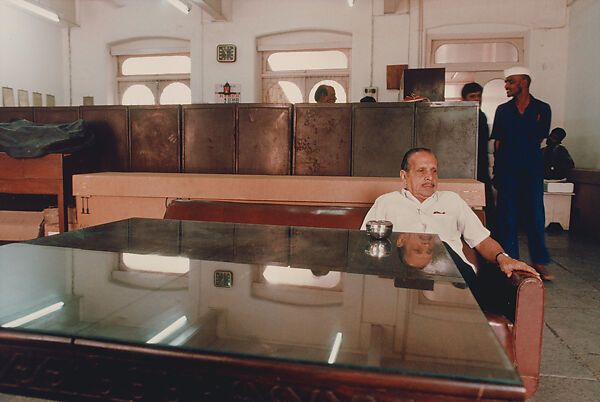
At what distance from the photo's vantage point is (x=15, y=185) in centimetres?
344

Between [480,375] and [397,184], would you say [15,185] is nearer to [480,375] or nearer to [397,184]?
[397,184]

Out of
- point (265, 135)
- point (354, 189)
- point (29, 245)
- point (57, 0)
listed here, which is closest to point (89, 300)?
point (29, 245)

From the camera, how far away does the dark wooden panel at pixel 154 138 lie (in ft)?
12.1

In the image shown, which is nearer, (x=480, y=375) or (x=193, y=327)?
(x=480, y=375)

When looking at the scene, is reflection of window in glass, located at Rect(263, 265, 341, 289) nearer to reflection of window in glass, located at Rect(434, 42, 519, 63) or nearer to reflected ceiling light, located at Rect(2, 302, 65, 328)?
reflected ceiling light, located at Rect(2, 302, 65, 328)

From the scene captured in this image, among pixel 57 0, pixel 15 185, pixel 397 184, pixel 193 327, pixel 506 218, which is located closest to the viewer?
pixel 193 327

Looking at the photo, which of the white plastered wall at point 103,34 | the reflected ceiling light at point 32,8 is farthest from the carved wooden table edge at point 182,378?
the white plastered wall at point 103,34

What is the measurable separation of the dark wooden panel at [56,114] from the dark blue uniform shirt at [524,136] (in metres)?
3.95

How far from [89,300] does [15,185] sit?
129 inches

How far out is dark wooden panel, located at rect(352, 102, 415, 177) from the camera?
325 cm

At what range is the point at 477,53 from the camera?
22.0 ft

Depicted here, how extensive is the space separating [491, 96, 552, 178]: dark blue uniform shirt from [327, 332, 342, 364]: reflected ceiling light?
9.52 ft

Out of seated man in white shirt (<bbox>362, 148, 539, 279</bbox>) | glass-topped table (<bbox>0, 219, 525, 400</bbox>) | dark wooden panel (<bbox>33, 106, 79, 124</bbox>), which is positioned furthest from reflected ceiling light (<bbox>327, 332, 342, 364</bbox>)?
dark wooden panel (<bbox>33, 106, 79, 124</bbox>)

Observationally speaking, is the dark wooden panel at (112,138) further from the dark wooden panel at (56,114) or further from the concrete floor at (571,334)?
the concrete floor at (571,334)
